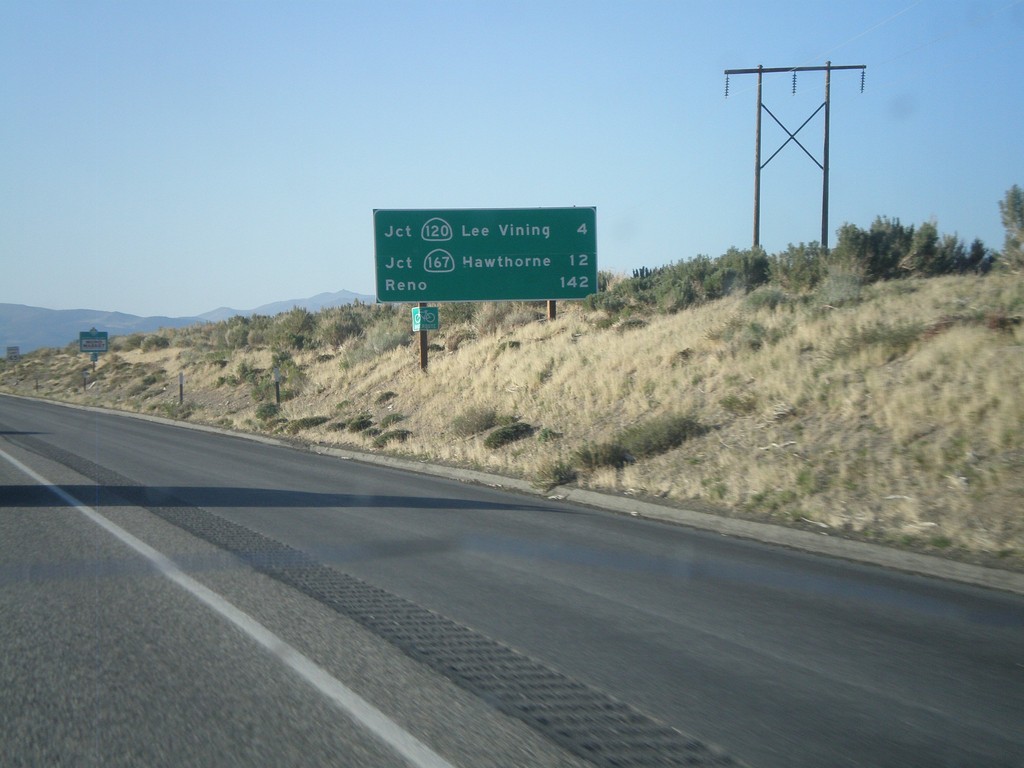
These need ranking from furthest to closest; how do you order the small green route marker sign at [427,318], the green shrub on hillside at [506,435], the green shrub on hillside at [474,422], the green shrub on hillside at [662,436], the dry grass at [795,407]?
the small green route marker sign at [427,318]
the green shrub on hillside at [474,422]
the green shrub on hillside at [506,435]
the green shrub on hillside at [662,436]
the dry grass at [795,407]

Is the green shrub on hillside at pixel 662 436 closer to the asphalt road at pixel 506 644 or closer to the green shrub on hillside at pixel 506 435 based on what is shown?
the asphalt road at pixel 506 644

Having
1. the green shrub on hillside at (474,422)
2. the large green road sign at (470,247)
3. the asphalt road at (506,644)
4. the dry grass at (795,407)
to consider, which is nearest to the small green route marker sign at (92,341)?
the dry grass at (795,407)

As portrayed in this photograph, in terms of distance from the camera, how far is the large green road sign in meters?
27.5

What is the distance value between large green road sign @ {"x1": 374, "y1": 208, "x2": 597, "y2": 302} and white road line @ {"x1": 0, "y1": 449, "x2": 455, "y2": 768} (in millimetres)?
17679

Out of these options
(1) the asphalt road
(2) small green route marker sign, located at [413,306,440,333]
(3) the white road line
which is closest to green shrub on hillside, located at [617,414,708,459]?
(1) the asphalt road

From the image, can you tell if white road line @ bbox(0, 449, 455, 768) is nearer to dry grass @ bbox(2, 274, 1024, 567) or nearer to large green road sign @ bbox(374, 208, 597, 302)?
dry grass @ bbox(2, 274, 1024, 567)

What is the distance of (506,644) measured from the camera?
690 cm

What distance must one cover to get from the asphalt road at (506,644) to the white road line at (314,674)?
8 cm

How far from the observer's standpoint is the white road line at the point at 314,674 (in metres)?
4.93

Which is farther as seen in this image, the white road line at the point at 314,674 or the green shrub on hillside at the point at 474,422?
the green shrub on hillside at the point at 474,422

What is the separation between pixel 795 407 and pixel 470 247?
46.2ft

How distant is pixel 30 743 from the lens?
16.5 feet

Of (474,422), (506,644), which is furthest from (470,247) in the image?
(506,644)

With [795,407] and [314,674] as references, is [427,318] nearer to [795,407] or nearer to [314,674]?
[795,407]
